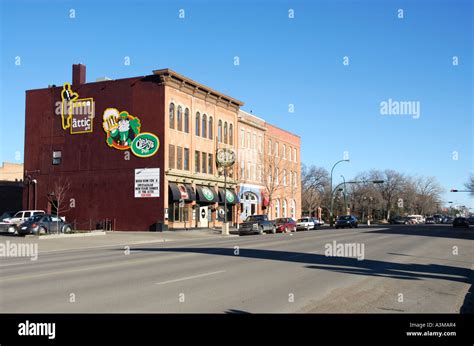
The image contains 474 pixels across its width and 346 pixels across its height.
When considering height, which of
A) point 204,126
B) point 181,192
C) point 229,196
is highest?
point 204,126

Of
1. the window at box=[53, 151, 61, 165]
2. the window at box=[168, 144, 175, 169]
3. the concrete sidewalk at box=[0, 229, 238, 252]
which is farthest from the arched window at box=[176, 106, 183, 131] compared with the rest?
the window at box=[53, 151, 61, 165]

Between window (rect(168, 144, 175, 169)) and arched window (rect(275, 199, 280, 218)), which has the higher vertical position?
window (rect(168, 144, 175, 169))

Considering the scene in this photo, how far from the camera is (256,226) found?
42969 millimetres

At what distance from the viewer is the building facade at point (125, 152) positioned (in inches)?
1752

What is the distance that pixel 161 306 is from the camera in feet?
31.1

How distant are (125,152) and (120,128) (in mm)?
2203

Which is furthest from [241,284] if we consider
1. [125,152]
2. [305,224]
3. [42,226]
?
[305,224]

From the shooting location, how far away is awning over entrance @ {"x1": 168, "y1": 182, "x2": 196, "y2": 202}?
44.5 meters

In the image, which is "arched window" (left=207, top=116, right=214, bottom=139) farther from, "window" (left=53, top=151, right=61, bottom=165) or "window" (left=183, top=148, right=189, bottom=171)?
"window" (left=53, top=151, right=61, bottom=165)

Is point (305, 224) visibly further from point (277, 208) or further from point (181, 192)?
point (181, 192)

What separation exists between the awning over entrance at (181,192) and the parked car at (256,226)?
5.75 metres

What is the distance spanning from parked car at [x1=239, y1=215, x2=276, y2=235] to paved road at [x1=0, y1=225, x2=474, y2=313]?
920 inches

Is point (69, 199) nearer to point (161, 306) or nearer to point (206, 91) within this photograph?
point (206, 91)
